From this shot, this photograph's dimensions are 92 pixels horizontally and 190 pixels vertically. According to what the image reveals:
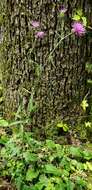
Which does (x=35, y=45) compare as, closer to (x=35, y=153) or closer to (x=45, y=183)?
(x=35, y=153)

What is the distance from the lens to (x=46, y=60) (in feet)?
9.86

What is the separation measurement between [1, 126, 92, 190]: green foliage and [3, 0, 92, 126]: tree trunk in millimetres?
408

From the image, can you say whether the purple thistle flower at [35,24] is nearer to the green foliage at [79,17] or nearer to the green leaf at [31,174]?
the green foliage at [79,17]

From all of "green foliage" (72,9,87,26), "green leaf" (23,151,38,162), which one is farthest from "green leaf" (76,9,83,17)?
"green leaf" (23,151,38,162)

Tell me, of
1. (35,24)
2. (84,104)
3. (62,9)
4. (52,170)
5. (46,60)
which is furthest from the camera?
(84,104)

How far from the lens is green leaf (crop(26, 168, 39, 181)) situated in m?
2.60

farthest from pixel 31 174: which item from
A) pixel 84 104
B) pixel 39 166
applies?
pixel 84 104

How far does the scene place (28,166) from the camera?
2666mm

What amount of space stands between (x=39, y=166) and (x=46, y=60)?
2.57 ft

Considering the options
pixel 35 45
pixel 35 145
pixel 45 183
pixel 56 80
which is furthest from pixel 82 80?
pixel 45 183

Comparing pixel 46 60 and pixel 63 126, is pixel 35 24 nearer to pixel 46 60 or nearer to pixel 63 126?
pixel 46 60

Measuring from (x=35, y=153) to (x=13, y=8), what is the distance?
3.42ft

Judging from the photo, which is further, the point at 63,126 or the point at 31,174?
the point at 63,126

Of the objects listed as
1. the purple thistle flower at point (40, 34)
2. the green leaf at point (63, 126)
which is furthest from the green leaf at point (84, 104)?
the purple thistle flower at point (40, 34)
